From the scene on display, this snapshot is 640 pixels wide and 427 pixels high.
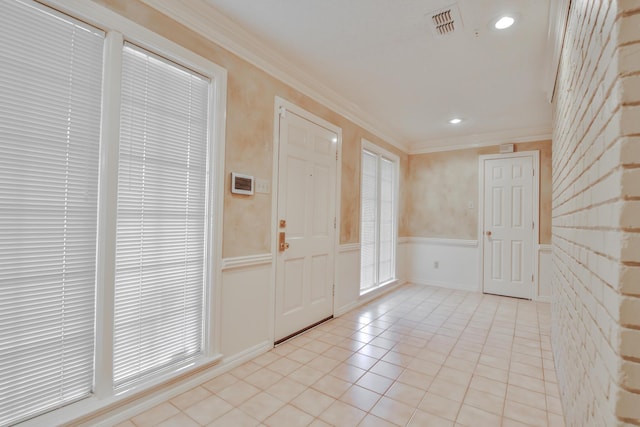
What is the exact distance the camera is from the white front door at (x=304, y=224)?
9.24ft

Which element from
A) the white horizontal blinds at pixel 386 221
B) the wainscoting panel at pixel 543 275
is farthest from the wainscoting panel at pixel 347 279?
the wainscoting panel at pixel 543 275

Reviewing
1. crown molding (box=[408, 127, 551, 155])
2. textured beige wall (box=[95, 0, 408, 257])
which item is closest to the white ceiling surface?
textured beige wall (box=[95, 0, 408, 257])

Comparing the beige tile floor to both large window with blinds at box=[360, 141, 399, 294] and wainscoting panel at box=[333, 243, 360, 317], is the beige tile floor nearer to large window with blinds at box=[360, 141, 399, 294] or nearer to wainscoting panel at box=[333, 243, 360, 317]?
wainscoting panel at box=[333, 243, 360, 317]

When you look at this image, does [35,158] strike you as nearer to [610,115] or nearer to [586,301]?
[610,115]

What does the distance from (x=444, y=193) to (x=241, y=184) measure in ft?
13.1

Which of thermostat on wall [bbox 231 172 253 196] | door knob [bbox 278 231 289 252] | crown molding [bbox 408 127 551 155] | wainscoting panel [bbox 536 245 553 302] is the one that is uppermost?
crown molding [bbox 408 127 551 155]

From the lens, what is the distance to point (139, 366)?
6.07 feet

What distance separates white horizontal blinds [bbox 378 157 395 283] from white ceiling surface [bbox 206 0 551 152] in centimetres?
112

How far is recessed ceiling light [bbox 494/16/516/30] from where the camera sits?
6.80 ft

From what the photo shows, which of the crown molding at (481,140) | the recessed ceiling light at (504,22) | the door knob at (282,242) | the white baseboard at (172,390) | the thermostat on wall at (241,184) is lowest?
the white baseboard at (172,390)

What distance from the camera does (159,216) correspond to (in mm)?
1944

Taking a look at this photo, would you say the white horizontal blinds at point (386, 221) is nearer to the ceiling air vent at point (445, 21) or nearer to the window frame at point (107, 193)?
the ceiling air vent at point (445, 21)

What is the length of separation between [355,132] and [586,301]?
10.2ft

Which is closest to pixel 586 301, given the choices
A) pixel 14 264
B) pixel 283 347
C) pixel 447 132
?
pixel 283 347
